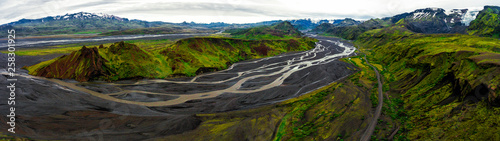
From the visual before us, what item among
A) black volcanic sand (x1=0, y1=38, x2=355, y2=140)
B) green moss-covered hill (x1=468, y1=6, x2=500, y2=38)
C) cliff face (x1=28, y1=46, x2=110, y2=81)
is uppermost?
green moss-covered hill (x1=468, y1=6, x2=500, y2=38)

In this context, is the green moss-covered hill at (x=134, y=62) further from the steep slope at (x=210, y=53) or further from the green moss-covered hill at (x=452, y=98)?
the green moss-covered hill at (x=452, y=98)

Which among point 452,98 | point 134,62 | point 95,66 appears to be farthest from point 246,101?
point 95,66

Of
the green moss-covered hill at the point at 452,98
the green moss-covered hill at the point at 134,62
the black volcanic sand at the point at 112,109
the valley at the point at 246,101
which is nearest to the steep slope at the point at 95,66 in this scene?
the green moss-covered hill at the point at 134,62

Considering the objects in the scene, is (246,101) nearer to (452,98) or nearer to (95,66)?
(452,98)

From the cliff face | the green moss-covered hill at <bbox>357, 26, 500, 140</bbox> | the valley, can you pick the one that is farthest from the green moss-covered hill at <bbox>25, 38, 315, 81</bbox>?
the green moss-covered hill at <bbox>357, 26, 500, 140</bbox>

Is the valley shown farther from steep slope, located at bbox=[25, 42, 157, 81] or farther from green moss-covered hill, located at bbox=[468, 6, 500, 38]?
green moss-covered hill, located at bbox=[468, 6, 500, 38]

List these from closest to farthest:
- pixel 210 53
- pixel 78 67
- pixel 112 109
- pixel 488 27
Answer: pixel 112 109 < pixel 78 67 < pixel 210 53 < pixel 488 27

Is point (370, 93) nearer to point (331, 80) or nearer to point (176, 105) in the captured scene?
point (331, 80)
